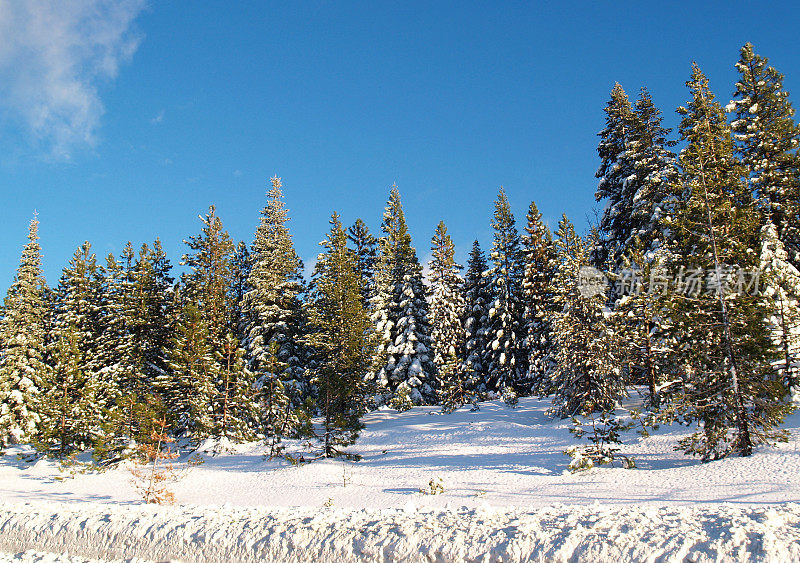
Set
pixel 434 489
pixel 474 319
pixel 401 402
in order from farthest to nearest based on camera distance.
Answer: pixel 474 319 < pixel 401 402 < pixel 434 489

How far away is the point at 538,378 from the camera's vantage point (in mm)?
33281

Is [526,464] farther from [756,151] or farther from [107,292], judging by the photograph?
[107,292]

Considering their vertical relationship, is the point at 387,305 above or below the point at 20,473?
above

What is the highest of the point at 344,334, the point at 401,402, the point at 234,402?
the point at 344,334

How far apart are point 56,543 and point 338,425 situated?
11.2 meters

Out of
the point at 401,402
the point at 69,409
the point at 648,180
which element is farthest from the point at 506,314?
the point at 69,409

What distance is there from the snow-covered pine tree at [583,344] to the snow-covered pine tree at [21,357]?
26.8 meters

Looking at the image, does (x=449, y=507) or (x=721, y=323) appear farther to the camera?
(x=721, y=323)

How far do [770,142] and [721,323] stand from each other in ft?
41.6

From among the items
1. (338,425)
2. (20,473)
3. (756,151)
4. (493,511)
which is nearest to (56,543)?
(493,511)

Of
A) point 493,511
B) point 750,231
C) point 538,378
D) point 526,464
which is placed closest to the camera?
point 493,511

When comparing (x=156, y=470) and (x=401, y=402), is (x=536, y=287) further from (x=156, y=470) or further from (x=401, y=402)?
(x=156, y=470)

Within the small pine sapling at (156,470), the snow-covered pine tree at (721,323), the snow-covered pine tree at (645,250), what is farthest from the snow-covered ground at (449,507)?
the snow-covered pine tree at (645,250)

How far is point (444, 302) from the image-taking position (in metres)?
37.4
